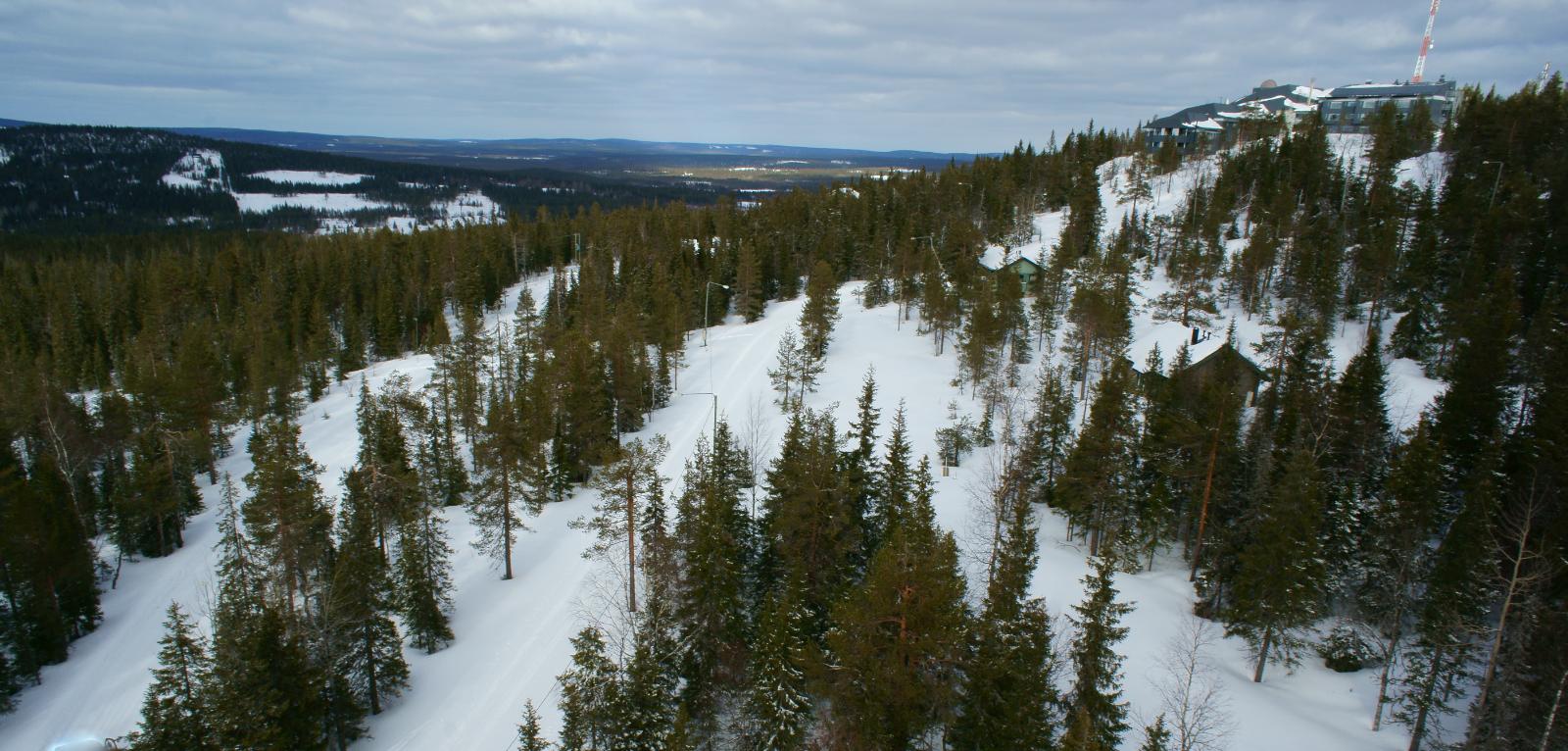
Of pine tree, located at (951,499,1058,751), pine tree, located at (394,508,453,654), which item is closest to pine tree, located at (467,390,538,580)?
pine tree, located at (394,508,453,654)

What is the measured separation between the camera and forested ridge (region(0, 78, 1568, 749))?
2184 cm

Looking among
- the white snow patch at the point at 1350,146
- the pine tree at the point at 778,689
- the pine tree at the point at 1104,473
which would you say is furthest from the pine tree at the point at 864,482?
the white snow patch at the point at 1350,146

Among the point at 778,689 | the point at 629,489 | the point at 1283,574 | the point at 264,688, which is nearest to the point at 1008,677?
the point at 778,689

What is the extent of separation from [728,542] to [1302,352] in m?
33.0

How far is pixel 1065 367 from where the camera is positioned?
56.5m

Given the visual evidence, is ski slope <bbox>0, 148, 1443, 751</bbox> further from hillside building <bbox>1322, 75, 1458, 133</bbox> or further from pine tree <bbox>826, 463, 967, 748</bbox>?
hillside building <bbox>1322, 75, 1458, 133</bbox>

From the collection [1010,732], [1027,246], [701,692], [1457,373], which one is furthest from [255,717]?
Result: [1027,246]

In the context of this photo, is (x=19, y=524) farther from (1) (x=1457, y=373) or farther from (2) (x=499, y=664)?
(1) (x=1457, y=373)

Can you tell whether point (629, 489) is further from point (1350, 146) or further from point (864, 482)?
point (1350, 146)

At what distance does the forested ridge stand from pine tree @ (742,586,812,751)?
11 centimetres

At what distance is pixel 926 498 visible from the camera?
90.8ft

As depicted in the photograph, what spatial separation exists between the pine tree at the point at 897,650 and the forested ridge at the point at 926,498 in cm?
12

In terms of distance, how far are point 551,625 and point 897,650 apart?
59.7 feet

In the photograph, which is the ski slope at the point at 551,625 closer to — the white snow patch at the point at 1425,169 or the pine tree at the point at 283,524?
the pine tree at the point at 283,524
